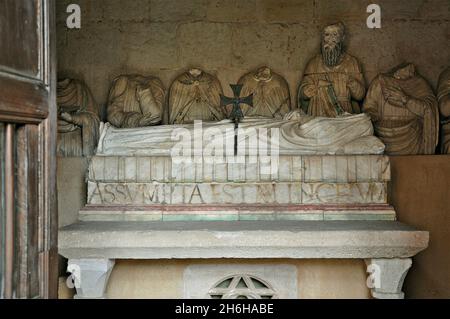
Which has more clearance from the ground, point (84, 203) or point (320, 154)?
point (320, 154)

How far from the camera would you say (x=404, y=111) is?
5.65 meters

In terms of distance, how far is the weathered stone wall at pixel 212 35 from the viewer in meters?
6.16

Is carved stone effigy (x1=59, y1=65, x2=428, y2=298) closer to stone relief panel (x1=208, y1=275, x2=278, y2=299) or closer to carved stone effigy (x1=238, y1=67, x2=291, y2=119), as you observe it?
stone relief panel (x1=208, y1=275, x2=278, y2=299)

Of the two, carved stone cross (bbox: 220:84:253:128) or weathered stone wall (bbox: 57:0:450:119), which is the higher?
weathered stone wall (bbox: 57:0:450:119)

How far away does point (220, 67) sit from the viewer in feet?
20.3

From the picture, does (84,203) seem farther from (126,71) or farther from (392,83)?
(392,83)

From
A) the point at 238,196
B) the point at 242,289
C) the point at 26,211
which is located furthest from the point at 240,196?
the point at 26,211

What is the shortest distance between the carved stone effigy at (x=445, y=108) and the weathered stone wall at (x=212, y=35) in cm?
79

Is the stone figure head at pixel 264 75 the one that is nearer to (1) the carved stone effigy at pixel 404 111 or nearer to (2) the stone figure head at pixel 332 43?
(2) the stone figure head at pixel 332 43

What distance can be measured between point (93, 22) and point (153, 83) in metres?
0.98

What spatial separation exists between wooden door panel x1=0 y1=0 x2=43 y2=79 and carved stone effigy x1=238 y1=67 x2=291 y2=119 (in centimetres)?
396

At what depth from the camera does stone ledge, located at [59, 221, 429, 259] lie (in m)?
4.05

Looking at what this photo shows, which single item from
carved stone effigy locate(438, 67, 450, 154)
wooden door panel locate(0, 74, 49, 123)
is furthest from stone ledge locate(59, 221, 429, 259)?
wooden door panel locate(0, 74, 49, 123)

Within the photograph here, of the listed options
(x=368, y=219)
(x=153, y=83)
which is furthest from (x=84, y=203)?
(x=368, y=219)
